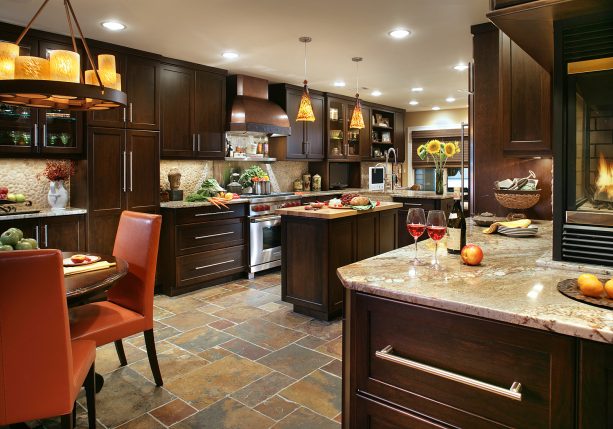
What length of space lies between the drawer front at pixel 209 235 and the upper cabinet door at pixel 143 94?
117 centimetres

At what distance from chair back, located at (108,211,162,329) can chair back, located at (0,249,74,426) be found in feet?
2.91

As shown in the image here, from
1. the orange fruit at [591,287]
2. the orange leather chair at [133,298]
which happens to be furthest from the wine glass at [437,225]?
the orange leather chair at [133,298]

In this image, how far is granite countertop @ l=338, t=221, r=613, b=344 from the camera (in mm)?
1117

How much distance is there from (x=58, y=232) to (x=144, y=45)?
2.00 metres

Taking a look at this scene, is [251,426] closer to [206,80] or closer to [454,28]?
[454,28]

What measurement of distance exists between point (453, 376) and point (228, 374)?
189 centimetres

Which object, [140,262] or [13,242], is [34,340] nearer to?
[13,242]

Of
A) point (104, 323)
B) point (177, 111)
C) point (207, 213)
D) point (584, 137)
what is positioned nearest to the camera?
point (584, 137)

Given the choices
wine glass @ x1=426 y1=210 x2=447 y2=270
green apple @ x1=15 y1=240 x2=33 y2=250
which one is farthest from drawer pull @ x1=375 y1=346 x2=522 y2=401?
green apple @ x1=15 y1=240 x2=33 y2=250

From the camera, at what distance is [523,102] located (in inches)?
103

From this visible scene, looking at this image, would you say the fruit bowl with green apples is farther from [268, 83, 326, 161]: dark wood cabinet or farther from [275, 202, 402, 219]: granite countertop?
[268, 83, 326, 161]: dark wood cabinet

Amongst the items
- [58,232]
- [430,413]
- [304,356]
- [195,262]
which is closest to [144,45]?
[58,232]

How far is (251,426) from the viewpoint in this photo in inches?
→ 87.4

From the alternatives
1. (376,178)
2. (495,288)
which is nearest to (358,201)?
(495,288)
